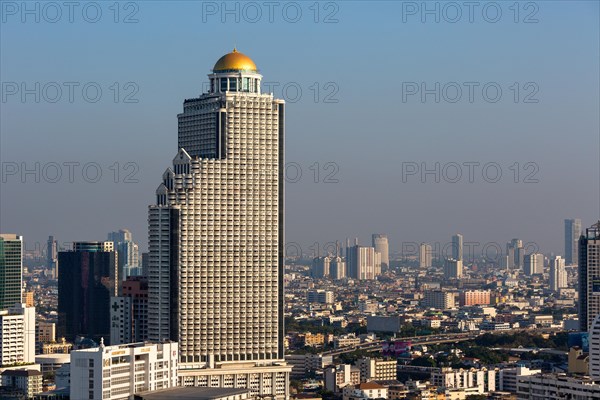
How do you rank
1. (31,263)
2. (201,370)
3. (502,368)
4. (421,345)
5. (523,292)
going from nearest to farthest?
1. (201,370)
2. (502,368)
3. (421,345)
4. (31,263)
5. (523,292)

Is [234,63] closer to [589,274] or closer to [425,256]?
[589,274]

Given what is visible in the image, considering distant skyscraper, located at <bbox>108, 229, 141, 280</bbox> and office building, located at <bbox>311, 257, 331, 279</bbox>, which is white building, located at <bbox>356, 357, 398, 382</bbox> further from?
office building, located at <bbox>311, 257, 331, 279</bbox>

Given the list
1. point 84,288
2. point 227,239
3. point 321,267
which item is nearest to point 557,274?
point 321,267

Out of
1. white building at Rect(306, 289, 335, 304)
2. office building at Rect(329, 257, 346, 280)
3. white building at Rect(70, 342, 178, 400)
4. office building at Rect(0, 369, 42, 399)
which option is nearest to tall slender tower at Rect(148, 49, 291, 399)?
office building at Rect(0, 369, 42, 399)

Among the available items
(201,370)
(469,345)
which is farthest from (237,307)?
(469,345)

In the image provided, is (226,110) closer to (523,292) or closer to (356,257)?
(523,292)

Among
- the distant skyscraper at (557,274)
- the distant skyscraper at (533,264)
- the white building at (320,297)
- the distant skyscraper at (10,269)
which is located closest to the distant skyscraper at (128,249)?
the white building at (320,297)
